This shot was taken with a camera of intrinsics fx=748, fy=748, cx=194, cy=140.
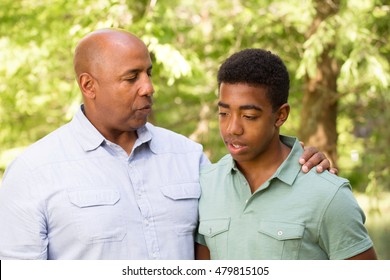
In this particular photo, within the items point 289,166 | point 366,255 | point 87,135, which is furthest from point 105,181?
point 366,255

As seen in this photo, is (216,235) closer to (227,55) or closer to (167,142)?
(167,142)

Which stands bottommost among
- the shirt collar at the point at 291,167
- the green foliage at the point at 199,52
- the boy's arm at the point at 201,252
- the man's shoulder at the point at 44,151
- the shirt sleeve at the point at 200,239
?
the boy's arm at the point at 201,252

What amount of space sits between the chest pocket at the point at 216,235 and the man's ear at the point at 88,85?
740 mm

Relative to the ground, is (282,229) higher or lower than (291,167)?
lower

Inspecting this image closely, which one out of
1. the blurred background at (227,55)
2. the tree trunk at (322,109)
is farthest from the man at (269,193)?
the tree trunk at (322,109)

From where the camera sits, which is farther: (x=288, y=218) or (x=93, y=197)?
(x=93, y=197)

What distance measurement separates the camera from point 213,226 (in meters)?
3.08

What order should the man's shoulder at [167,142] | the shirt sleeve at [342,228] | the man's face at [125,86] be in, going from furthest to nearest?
the man's shoulder at [167,142]
the man's face at [125,86]
the shirt sleeve at [342,228]

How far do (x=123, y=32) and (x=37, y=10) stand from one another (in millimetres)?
5332

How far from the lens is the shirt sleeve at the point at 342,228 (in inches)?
110

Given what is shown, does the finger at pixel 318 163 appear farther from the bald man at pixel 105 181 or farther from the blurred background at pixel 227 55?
the blurred background at pixel 227 55

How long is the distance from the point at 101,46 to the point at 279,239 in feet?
3.64
